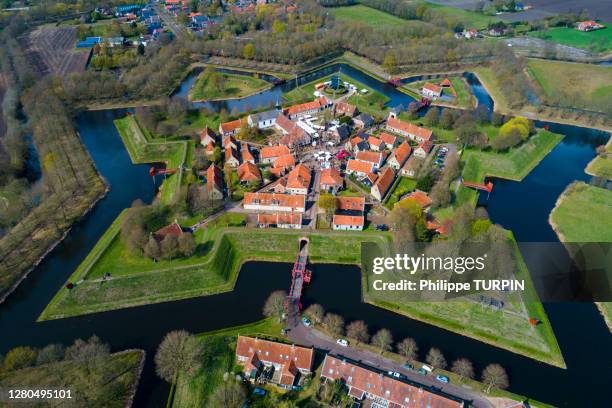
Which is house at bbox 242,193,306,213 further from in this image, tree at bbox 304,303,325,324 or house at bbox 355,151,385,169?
tree at bbox 304,303,325,324

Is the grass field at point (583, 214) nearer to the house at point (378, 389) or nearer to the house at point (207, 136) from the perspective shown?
the house at point (378, 389)

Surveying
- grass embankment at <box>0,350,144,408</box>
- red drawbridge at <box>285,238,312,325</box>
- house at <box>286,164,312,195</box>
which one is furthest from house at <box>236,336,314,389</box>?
house at <box>286,164,312,195</box>

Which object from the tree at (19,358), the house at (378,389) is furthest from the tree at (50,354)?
the house at (378,389)

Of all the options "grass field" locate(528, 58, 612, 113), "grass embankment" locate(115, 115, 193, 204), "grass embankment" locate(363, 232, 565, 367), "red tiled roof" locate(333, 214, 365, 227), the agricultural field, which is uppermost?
the agricultural field

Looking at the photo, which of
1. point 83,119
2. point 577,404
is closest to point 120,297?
point 577,404

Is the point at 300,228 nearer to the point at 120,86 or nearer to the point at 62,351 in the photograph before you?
the point at 62,351

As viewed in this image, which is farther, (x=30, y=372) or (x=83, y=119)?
(x=83, y=119)
